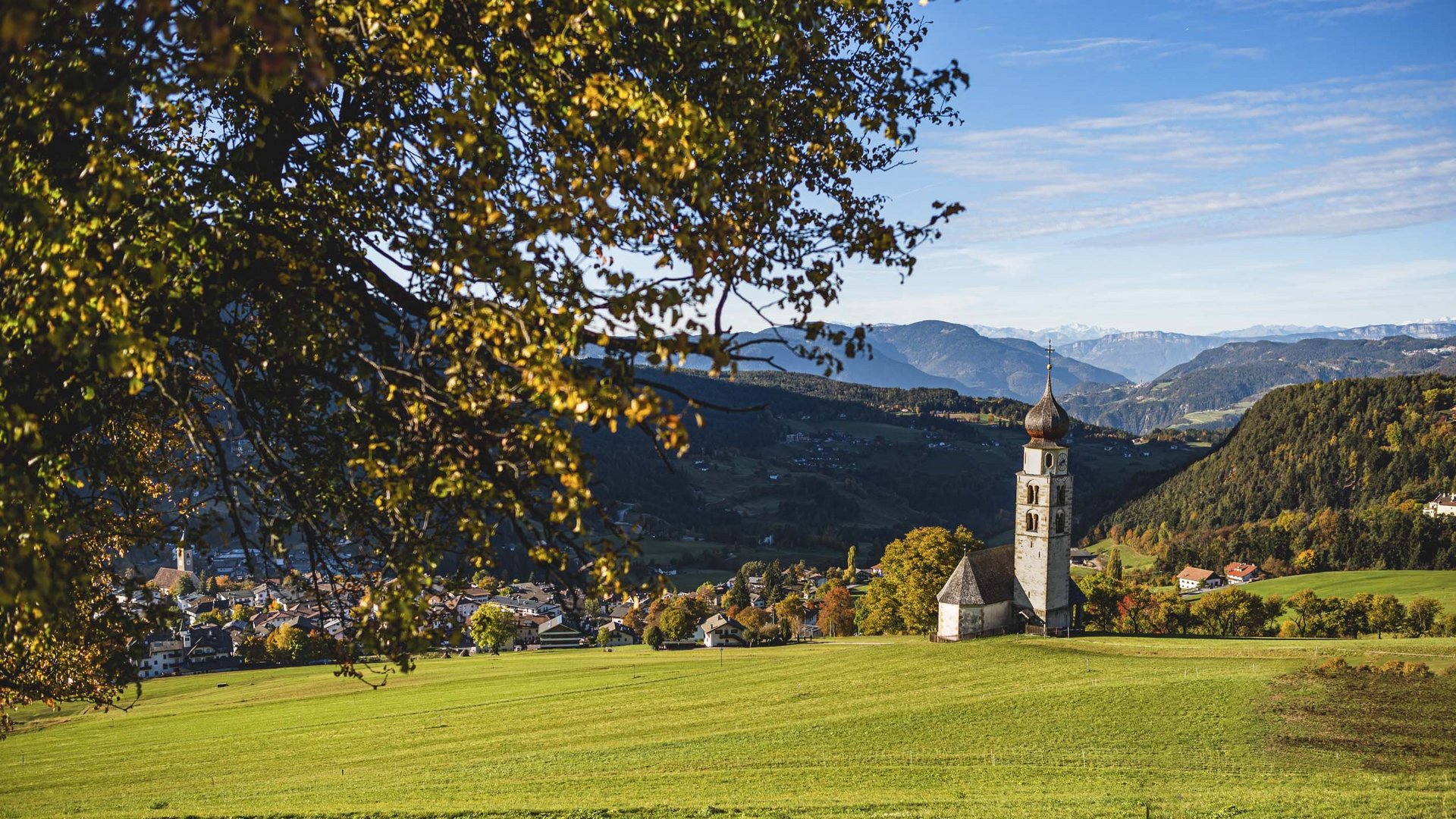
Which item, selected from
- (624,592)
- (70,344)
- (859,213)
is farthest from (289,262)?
(859,213)

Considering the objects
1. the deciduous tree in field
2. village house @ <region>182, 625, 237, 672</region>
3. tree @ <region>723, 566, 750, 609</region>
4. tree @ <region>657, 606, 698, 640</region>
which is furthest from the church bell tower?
village house @ <region>182, 625, 237, 672</region>

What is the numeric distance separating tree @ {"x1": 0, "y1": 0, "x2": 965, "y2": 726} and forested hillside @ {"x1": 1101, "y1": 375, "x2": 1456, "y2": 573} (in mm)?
138329

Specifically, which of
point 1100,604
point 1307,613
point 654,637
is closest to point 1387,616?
point 1307,613

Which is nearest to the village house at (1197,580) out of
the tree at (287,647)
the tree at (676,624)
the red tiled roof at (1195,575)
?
the red tiled roof at (1195,575)

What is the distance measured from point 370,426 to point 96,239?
256 centimetres

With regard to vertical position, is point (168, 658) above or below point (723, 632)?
below

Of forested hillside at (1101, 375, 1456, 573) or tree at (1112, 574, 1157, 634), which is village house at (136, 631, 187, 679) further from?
forested hillside at (1101, 375, 1456, 573)

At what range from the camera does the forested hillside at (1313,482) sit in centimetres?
13625

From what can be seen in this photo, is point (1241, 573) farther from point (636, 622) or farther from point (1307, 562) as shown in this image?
point (636, 622)

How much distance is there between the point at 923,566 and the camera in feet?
214

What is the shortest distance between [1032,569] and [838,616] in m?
37.9

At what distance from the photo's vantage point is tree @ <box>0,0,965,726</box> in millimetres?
5406

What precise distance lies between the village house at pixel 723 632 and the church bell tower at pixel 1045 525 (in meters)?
43.3

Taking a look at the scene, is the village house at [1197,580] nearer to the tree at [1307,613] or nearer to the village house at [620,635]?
the tree at [1307,613]
